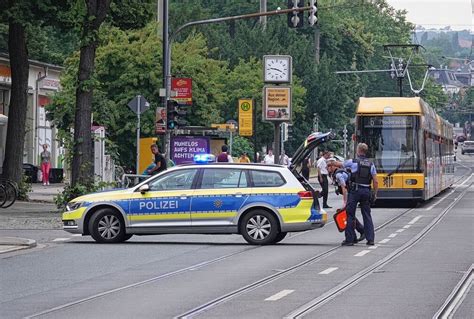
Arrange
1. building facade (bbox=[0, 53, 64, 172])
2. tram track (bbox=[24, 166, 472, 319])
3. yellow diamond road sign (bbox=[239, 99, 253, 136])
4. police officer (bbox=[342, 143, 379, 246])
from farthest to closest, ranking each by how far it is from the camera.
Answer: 1. building facade (bbox=[0, 53, 64, 172])
2. yellow diamond road sign (bbox=[239, 99, 253, 136])
3. police officer (bbox=[342, 143, 379, 246])
4. tram track (bbox=[24, 166, 472, 319])

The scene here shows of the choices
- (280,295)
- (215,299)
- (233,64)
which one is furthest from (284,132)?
(215,299)

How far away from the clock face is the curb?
26638mm

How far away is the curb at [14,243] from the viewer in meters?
22.1

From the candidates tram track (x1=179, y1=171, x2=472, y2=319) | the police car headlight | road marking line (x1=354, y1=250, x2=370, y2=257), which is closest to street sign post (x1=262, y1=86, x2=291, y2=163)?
Answer: the police car headlight

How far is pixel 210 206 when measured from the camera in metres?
23.1

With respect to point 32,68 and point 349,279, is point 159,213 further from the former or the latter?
point 32,68

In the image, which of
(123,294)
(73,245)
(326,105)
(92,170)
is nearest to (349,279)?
(123,294)

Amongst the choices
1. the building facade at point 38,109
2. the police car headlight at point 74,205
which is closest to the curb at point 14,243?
the police car headlight at point 74,205

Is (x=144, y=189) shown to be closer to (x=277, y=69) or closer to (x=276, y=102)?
(x=276, y=102)

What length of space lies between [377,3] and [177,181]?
115m

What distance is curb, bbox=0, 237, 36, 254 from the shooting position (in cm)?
2211

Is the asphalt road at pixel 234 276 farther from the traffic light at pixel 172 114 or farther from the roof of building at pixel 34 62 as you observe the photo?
the roof of building at pixel 34 62

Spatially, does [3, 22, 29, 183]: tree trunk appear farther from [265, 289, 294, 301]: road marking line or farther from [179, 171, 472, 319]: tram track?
[265, 289, 294, 301]: road marking line

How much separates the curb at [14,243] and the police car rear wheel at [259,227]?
3.66 meters
